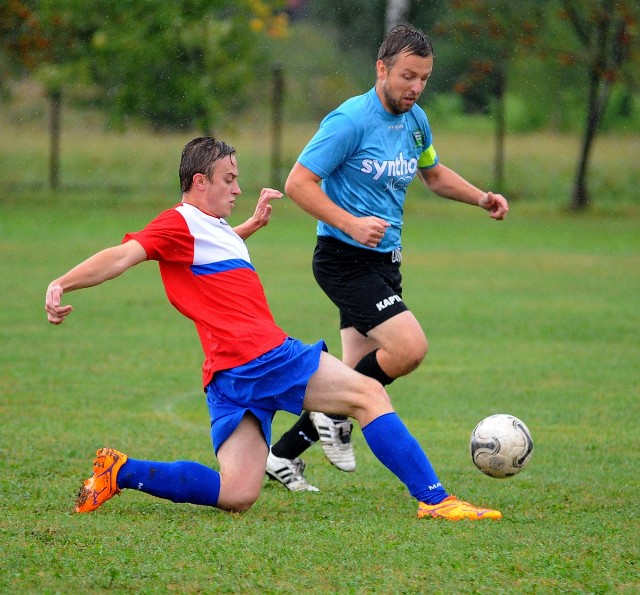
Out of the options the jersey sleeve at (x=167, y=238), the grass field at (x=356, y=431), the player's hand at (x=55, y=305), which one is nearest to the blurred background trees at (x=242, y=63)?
the grass field at (x=356, y=431)

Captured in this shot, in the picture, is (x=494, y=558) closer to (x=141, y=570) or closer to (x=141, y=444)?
(x=141, y=570)

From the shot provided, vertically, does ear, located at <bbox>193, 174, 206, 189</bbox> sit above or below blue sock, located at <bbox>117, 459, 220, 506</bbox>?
above

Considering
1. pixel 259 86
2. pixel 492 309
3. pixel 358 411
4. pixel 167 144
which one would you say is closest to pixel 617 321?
pixel 492 309

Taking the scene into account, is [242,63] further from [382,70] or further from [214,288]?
[214,288]

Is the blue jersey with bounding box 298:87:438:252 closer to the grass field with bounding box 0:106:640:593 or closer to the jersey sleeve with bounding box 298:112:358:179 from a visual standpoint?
the jersey sleeve with bounding box 298:112:358:179

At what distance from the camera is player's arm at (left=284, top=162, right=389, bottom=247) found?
518cm

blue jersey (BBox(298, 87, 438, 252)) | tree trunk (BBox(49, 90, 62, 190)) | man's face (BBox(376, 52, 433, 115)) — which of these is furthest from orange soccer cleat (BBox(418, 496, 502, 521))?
tree trunk (BBox(49, 90, 62, 190))

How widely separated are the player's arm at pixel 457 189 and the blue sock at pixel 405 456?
5.26ft

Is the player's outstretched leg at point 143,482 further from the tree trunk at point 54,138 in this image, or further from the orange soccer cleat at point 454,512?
the tree trunk at point 54,138

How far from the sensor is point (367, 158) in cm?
555

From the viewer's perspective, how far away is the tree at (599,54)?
22.9 meters

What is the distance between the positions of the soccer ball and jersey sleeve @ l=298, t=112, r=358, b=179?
141 centimetres

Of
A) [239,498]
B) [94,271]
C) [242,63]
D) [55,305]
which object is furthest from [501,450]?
[242,63]

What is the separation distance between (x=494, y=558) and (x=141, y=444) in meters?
2.86
